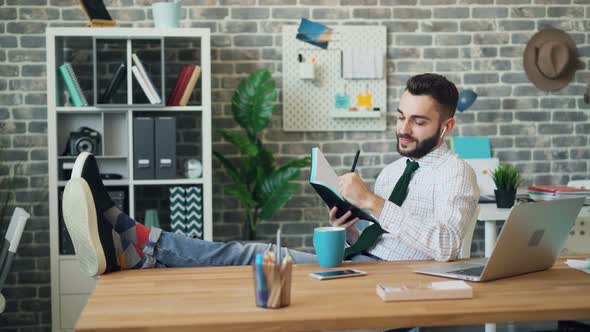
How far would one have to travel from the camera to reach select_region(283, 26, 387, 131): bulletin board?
4305 mm

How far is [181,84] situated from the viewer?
3.93 metres

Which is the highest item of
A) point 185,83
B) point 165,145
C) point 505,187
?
point 185,83

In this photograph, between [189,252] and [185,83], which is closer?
[189,252]

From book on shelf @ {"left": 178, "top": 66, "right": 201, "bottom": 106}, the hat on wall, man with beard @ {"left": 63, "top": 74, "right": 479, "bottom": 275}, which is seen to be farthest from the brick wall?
man with beard @ {"left": 63, "top": 74, "right": 479, "bottom": 275}

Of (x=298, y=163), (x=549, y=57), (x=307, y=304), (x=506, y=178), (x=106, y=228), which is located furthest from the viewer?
(x=549, y=57)

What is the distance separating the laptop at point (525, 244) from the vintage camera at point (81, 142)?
8.61 ft

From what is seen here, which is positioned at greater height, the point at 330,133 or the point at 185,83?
the point at 185,83

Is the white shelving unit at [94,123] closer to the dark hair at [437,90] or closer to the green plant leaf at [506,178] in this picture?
the green plant leaf at [506,178]

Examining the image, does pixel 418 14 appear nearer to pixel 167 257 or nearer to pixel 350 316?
pixel 167 257

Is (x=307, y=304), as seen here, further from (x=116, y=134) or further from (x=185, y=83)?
(x=116, y=134)

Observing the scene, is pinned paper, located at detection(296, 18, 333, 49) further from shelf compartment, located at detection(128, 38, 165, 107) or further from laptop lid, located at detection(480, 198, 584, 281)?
laptop lid, located at detection(480, 198, 584, 281)

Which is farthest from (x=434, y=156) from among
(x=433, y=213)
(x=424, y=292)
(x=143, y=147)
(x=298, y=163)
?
(x=143, y=147)

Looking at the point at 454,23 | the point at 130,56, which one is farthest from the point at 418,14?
the point at 130,56

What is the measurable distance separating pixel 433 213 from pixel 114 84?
2247mm
